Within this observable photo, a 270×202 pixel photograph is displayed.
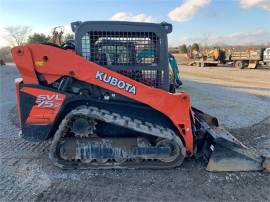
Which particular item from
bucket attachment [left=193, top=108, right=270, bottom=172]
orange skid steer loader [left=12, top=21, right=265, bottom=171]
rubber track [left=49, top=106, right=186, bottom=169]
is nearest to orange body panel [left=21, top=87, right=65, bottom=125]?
orange skid steer loader [left=12, top=21, right=265, bottom=171]

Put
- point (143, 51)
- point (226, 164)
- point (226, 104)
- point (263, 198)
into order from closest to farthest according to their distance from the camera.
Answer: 1. point (263, 198)
2. point (226, 164)
3. point (143, 51)
4. point (226, 104)

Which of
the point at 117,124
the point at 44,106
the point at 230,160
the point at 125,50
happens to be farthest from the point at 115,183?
the point at 125,50

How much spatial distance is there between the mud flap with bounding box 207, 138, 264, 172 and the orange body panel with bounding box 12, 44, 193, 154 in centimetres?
54

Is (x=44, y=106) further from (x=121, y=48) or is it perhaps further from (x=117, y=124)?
(x=121, y=48)

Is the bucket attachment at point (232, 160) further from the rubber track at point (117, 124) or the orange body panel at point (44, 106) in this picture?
the orange body panel at point (44, 106)

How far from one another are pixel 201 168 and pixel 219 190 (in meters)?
0.62

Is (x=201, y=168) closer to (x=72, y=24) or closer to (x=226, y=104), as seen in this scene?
(x=72, y=24)

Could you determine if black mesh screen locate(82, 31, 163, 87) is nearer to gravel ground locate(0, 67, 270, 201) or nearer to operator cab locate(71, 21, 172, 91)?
operator cab locate(71, 21, 172, 91)

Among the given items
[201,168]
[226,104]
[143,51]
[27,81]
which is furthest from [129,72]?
[226,104]

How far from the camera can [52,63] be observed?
4.15m

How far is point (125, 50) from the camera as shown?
4359 millimetres

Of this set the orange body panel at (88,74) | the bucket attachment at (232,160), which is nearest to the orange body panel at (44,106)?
the orange body panel at (88,74)

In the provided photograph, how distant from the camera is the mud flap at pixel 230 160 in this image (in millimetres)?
4137

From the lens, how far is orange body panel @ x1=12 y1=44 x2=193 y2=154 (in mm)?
4105
